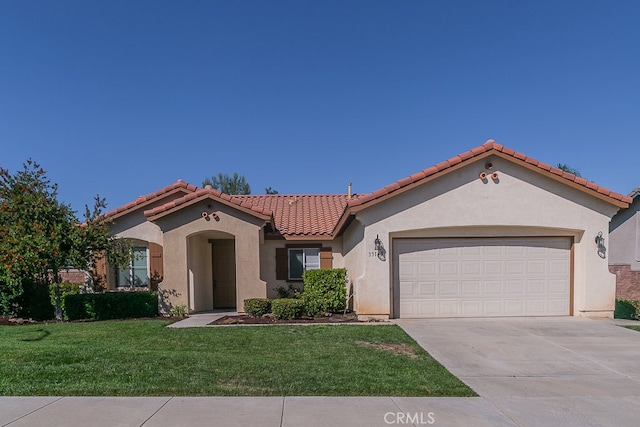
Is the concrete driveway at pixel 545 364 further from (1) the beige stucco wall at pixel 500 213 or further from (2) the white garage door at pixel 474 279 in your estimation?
(1) the beige stucco wall at pixel 500 213

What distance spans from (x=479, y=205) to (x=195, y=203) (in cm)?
878

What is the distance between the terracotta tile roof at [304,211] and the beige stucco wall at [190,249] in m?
0.78

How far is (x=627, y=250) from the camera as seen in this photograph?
19062 millimetres

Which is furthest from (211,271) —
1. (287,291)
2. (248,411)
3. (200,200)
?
(248,411)

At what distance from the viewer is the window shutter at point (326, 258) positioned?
1470 cm

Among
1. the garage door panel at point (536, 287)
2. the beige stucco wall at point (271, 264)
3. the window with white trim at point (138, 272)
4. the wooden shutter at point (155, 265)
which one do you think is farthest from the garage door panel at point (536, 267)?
the window with white trim at point (138, 272)

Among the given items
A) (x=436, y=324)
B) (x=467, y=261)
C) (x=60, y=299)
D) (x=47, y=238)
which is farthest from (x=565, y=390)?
(x=60, y=299)

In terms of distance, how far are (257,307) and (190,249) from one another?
132 inches

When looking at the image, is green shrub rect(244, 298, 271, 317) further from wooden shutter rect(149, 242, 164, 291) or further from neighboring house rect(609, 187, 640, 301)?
neighboring house rect(609, 187, 640, 301)

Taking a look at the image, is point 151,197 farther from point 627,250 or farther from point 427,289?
point 627,250

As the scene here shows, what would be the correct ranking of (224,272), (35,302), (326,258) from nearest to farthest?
(35,302)
(326,258)
(224,272)

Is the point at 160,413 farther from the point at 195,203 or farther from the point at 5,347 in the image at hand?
the point at 195,203

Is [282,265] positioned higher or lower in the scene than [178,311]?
higher

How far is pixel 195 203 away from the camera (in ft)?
42.6
